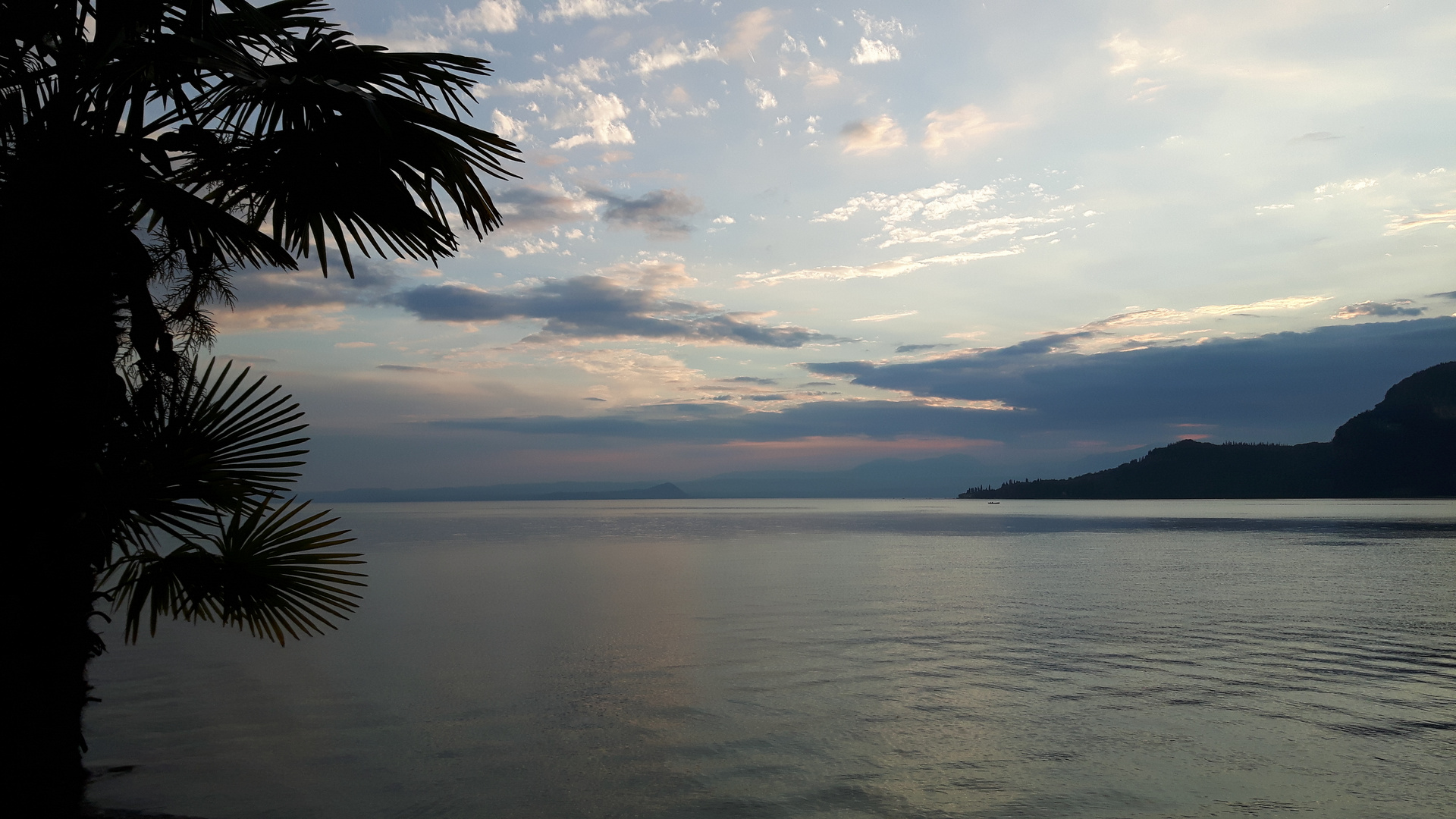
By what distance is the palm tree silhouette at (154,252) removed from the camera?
475 centimetres

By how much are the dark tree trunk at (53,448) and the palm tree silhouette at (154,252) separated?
12 millimetres

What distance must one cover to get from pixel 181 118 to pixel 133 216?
1032 millimetres

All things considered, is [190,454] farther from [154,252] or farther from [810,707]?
[810,707]

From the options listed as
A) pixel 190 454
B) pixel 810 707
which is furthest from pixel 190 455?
pixel 810 707

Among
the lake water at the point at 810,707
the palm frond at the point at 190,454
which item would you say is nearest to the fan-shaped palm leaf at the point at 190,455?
the palm frond at the point at 190,454

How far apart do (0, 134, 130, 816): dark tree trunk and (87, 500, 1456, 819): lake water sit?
340 cm

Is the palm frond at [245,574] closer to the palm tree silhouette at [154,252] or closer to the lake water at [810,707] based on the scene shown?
the palm tree silhouette at [154,252]

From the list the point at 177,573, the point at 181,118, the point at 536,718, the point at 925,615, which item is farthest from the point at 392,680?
the point at 925,615

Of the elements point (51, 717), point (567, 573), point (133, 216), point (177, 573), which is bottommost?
point (567, 573)

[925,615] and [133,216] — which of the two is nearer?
[133,216]

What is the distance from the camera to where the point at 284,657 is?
16234 mm

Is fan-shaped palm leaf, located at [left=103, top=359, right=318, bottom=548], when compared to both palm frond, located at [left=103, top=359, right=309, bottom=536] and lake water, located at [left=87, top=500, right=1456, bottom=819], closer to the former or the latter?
palm frond, located at [left=103, top=359, right=309, bottom=536]

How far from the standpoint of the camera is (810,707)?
11.2 meters

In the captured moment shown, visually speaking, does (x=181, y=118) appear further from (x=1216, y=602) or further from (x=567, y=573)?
(x=567, y=573)
